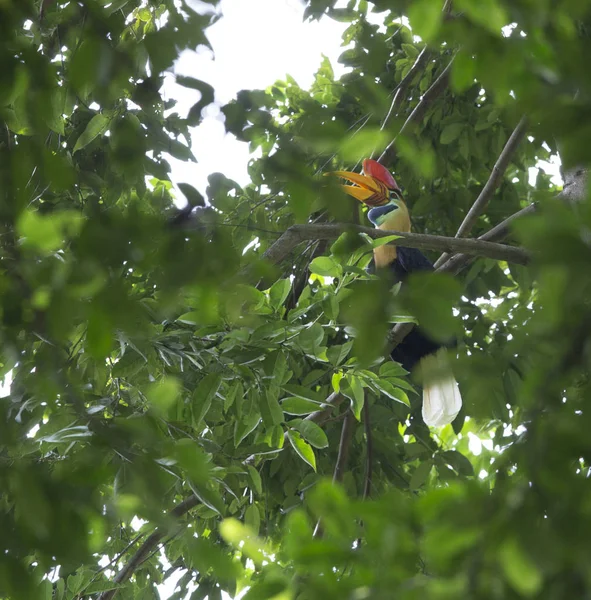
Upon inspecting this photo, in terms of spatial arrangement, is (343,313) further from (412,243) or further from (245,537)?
(412,243)

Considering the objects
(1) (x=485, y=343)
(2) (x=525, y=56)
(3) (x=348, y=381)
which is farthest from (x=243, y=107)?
(1) (x=485, y=343)

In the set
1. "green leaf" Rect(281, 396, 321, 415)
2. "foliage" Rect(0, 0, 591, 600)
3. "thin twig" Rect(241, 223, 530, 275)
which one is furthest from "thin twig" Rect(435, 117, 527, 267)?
"foliage" Rect(0, 0, 591, 600)

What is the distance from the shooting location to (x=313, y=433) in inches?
61.1

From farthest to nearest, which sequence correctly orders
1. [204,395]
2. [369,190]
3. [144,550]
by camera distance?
[369,190] → [144,550] → [204,395]

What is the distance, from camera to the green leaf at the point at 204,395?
4.67 ft

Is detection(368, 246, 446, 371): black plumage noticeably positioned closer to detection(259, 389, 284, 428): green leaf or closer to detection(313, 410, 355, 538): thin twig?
detection(313, 410, 355, 538): thin twig

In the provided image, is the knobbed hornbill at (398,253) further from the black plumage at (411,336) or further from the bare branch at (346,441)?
the bare branch at (346,441)

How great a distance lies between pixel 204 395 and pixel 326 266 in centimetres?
35

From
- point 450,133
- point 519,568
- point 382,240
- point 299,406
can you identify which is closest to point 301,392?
point 299,406

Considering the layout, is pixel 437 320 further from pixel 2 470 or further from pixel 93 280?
pixel 2 470

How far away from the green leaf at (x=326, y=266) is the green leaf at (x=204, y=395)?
29cm

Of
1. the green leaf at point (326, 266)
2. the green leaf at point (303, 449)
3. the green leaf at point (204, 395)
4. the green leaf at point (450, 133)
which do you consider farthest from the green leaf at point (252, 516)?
the green leaf at point (450, 133)

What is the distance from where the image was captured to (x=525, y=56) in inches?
25.0

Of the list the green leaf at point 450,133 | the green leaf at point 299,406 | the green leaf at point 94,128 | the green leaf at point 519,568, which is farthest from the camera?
the green leaf at point 450,133
